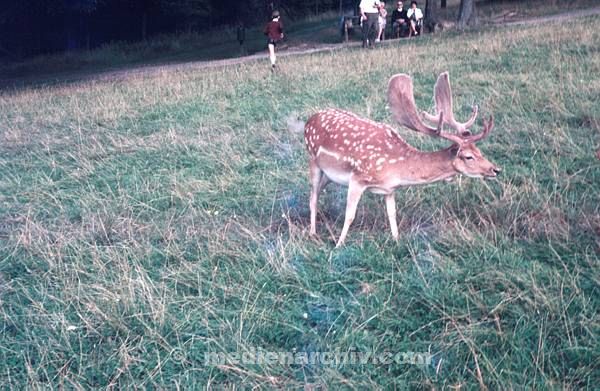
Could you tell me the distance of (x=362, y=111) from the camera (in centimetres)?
875

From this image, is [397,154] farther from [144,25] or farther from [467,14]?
[144,25]

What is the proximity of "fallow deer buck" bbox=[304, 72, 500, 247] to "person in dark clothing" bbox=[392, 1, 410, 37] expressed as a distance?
1849cm

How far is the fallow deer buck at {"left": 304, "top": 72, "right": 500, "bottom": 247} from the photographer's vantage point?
4.18 meters

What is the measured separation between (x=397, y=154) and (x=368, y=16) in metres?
15.4

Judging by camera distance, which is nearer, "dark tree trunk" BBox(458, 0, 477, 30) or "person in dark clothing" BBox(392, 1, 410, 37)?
"dark tree trunk" BBox(458, 0, 477, 30)

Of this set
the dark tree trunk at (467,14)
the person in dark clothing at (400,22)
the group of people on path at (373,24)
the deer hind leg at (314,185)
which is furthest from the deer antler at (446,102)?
the dark tree trunk at (467,14)

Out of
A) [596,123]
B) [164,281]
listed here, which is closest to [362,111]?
[596,123]

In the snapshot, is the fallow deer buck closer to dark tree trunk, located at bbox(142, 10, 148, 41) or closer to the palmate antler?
the palmate antler

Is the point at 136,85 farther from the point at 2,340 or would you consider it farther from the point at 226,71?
the point at 2,340

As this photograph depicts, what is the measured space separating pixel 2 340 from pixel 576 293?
3406 millimetres

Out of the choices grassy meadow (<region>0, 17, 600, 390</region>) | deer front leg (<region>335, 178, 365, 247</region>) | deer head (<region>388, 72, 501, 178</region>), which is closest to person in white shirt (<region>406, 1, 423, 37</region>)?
grassy meadow (<region>0, 17, 600, 390</region>)

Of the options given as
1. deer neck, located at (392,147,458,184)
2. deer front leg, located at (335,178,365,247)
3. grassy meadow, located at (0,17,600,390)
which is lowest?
grassy meadow, located at (0,17,600,390)

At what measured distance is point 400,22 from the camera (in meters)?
→ 22.1

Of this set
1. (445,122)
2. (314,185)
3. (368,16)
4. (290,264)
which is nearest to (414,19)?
(368,16)
